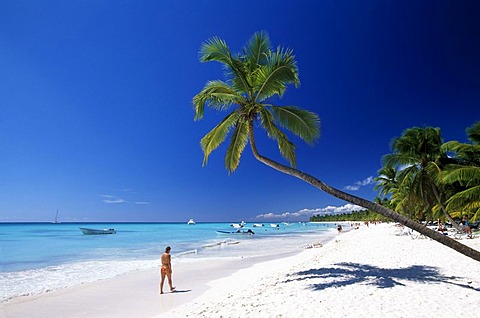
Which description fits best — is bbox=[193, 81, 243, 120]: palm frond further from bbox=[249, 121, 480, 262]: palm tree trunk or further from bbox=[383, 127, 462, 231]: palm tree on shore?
bbox=[383, 127, 462, 231]: palm tree on shore

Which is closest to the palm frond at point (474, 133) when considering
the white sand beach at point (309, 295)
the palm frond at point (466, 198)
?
the palm frond at point (466, 198)

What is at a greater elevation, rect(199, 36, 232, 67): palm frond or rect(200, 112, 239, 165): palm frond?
rect(199, 36, 232, 67): palm frond

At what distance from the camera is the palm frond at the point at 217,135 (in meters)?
8.44

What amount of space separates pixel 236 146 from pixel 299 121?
201 cm

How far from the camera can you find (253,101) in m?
→ 8.15

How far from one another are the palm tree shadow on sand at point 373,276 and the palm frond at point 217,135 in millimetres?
4351

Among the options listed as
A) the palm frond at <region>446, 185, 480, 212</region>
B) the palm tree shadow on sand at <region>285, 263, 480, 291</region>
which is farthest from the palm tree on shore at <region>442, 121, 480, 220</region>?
the palm tree shadow on sand at <region>285, 263, 480, 291</region>

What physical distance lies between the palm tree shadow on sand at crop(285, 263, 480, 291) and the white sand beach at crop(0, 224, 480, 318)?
0.07ft

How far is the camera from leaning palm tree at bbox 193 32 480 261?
8.09 m

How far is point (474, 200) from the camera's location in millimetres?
14094

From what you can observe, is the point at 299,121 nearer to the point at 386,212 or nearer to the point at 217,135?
the point at 217,135

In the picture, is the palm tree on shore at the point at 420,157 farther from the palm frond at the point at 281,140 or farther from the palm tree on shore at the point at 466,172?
the palm frond at the point at 281,140

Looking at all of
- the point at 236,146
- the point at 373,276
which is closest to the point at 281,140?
the point at 236,146

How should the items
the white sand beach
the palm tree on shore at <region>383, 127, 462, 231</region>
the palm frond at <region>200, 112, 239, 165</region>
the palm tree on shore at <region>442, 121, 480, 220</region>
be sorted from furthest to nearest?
the palm tree on shore at <region>383, 127, 462, 231</region> < the palm tree on shore at <region>442, 121, 480, 220</region> < the palm frond at <region>200, 112, 239, 165</region> < the white sand beach
